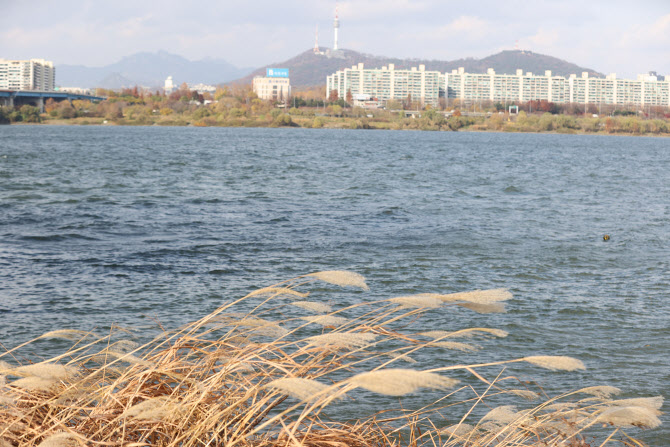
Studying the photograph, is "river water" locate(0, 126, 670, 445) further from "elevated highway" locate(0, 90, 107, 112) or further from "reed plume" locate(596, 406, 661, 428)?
"elevated highway" locate(0, 90, 107, 112)

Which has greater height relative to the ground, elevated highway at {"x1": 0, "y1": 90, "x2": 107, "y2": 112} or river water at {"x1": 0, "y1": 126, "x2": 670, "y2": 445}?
elevated highway at {"x1": 0, "y1": 90, "x2": 107, "y2": 112}

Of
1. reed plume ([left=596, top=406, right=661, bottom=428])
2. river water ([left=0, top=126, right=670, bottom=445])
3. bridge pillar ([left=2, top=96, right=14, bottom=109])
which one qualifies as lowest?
river water ([left=0, top=126, right=670, bottom=445])

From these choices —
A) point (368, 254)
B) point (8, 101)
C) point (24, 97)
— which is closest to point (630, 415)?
point (368, 254)

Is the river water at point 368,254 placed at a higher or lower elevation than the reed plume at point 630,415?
lower

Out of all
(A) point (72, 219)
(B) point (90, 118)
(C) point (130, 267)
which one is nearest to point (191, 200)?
(A) point (72, 219)

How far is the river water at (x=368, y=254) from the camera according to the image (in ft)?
31.2

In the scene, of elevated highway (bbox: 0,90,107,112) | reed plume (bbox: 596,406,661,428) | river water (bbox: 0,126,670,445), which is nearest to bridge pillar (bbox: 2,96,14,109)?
elevated highway (bbox: 0,90,107,112)

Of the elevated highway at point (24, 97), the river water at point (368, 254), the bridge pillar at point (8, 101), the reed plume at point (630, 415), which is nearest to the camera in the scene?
the reed plume at point (630, 415)

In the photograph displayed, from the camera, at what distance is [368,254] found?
49.8ft

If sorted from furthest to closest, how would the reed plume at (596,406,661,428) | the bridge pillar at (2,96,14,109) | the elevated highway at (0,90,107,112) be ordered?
the elevated highway at (0,90,107,112) → the bridge pillar at (2,96,14,109) → the reed plume at (596,406,661,428)

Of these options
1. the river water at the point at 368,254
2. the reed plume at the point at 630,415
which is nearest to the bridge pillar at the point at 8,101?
the river water at the point at 368,254

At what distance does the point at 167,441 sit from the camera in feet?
10.3

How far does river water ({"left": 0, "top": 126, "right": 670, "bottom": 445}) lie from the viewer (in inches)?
374

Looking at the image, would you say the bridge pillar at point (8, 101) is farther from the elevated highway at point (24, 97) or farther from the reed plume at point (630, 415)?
the reed plume at point (630, 415)
